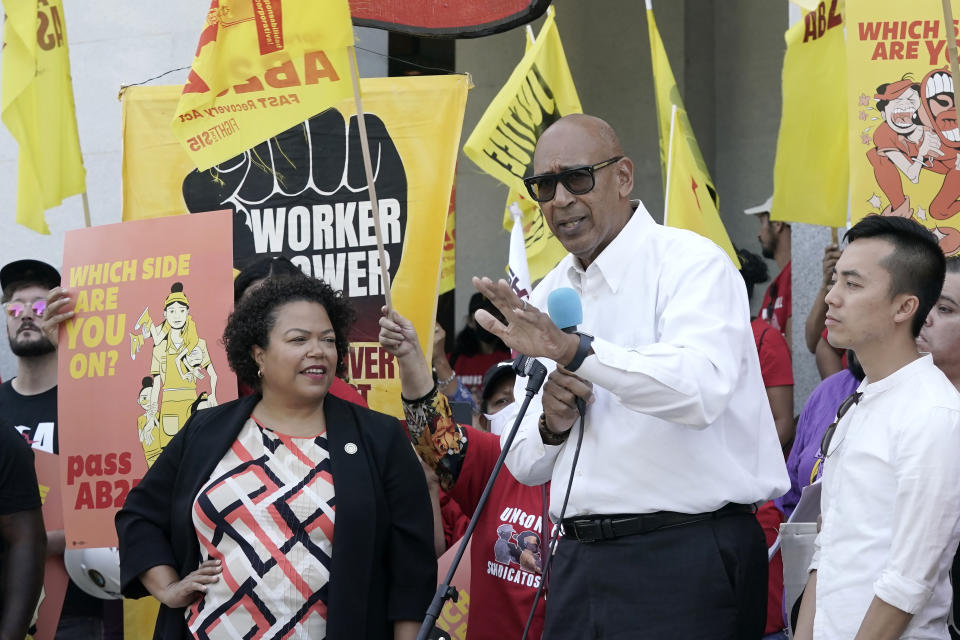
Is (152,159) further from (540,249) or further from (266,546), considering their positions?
(266,546)

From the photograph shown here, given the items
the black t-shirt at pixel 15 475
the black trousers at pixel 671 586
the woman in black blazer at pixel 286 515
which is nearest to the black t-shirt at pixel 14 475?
the black t-shirt at pixel 15 475

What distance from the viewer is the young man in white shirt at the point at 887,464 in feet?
9.55

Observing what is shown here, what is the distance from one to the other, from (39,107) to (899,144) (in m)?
3.93

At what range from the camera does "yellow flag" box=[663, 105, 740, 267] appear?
5.30 metres

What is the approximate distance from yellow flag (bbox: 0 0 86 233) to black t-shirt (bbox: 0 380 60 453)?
0.82 m

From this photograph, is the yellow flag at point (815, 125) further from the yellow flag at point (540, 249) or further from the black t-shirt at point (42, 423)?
the black t-shirt at point (42, 423)

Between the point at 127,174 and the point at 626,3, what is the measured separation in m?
5.76

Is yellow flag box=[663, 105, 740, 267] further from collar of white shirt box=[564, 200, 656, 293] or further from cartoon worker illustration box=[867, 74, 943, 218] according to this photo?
collar of white shirt box=[564, 200, 656, 293]

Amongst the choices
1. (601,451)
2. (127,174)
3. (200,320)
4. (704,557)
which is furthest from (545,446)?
(127,174)

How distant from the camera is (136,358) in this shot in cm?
500

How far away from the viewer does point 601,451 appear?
3201 mm

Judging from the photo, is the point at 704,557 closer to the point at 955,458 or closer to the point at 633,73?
the point at 955,458

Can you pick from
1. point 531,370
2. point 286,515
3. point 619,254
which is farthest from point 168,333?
point 531,370

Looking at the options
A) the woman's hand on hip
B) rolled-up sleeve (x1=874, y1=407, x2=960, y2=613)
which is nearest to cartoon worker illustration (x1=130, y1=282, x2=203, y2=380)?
the woman's hand on hip
